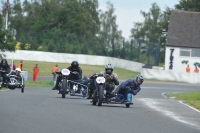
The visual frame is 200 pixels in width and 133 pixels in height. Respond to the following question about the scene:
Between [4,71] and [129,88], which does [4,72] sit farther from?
[129,88]

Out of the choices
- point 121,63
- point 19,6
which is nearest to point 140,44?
point 121,63

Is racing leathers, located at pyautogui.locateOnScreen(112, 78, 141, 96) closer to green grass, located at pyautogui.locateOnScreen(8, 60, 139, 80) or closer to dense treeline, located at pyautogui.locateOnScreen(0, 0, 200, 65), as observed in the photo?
dense treeline, located at pyautogui.locateOnScreen(0, 0, 200, 65)

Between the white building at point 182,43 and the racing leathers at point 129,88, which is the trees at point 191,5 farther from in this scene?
the racing leathers at point 129,88

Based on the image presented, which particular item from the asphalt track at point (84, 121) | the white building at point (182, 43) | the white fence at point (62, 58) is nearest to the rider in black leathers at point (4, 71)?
the asphalt track at point (84, 121)

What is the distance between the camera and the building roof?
248 ft

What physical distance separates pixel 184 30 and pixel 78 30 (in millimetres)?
23410

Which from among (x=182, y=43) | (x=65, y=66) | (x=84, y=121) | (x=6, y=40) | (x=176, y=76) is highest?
(x=182, y=43)

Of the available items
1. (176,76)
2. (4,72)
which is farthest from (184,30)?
(4,72)

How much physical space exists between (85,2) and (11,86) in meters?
83.9

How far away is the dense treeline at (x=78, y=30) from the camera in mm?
74938

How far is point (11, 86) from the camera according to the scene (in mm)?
32594

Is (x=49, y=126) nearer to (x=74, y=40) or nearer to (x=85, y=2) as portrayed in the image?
(x=74, y=40)

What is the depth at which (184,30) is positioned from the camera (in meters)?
76.6

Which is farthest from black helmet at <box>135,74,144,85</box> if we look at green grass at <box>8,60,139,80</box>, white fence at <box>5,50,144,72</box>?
white fence at <box>5,50,144,72</box>
